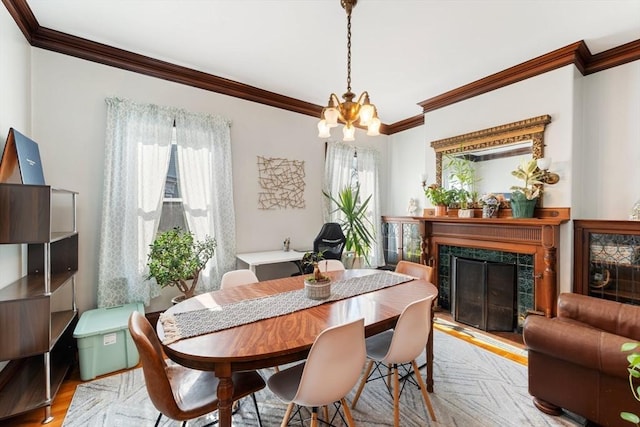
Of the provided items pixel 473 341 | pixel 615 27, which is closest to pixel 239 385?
pixel 473 341

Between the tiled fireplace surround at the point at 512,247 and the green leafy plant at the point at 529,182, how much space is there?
0.22 m

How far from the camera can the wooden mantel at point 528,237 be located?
8.80 ft

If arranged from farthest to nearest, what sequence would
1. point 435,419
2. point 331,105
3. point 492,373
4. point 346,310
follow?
1. point 492,373
2. point 331,105
3. point 435,419
4. point 346,310

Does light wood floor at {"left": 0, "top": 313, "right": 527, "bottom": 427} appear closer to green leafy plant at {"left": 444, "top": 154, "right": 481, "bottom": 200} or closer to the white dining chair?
the white dining chair

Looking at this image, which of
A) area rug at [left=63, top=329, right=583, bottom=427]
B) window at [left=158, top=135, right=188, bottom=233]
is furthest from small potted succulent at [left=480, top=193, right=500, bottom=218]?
window at [left=158, top=135, right=188, bottom=233]

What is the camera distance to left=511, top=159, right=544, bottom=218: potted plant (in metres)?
2.83

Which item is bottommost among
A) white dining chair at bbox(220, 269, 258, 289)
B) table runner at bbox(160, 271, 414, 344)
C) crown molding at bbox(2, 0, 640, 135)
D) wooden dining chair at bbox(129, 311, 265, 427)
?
wooden dining chair at bbox(129, 311, 265, 427)

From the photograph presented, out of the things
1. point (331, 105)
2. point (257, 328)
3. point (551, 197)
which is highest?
point (331, 105)

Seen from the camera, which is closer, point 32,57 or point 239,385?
point 239,385

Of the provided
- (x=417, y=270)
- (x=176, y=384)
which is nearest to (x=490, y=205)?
(x=417, y=270)

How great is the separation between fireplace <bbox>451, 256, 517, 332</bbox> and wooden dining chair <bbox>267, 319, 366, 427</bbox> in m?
2.51

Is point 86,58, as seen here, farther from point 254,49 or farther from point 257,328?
point 257,328

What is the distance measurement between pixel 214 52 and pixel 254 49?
41 cm

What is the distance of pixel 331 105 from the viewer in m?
2.08
